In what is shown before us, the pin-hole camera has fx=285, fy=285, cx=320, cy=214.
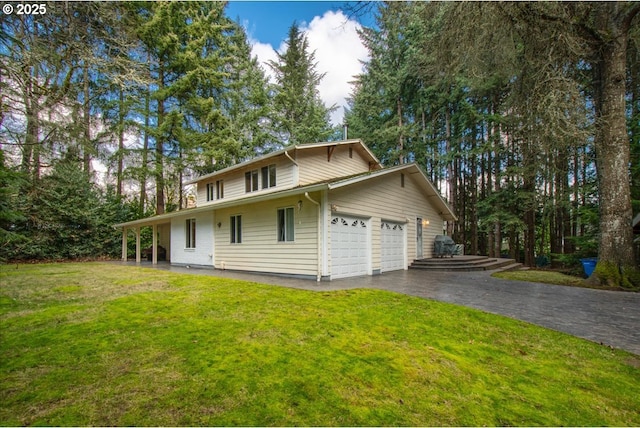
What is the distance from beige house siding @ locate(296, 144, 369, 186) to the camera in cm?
1120

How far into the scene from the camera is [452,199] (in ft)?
63.9

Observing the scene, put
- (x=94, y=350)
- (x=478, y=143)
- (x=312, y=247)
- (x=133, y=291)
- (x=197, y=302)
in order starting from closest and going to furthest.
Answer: (x=94, y=350), (x=197, y=302), (x=133, y=291), (x=312, y=247), (x=478, y=143)

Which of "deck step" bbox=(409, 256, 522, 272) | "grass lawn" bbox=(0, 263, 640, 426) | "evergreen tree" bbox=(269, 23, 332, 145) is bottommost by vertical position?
"deck step" bbox=(409, 256, 522, 272)

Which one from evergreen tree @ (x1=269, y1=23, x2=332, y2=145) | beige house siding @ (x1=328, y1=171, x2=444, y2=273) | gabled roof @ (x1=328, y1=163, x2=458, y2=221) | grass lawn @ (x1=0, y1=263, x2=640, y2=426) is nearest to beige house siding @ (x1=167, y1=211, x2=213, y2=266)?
beige house siding @ (x1=328, y1=171, x2=444, y2=273)

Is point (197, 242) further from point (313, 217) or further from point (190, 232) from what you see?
point (313, 217)

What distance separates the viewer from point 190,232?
46.7 feet

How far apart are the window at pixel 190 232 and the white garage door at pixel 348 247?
8.32 m

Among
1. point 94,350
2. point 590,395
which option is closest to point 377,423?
point 590,395

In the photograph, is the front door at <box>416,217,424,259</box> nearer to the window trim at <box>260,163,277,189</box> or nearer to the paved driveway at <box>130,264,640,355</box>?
the paved driveway at <box>130,264,640,355</box>

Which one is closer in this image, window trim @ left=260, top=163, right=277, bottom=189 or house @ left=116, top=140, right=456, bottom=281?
house @ left=116, top=140, right=456, bottom=281

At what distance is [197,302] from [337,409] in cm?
410

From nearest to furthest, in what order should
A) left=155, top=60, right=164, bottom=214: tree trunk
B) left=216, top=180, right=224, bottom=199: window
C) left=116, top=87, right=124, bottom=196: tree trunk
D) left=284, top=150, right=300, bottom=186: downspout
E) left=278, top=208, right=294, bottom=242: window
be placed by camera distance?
left=278, top=208, right=294, bottom=242: window < left=284, top=150, right=300, bottom=186: downspout < left=216, top=180, right=224, bottom=199: window < left=116, top=87, right=124, bottom=196: tree trunk < left=155, top=60, right=164, bottom=214: tree trunk

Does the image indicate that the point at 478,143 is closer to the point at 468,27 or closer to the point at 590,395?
the point at 468,27

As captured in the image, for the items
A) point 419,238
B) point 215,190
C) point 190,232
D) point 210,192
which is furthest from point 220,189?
point 419,238
